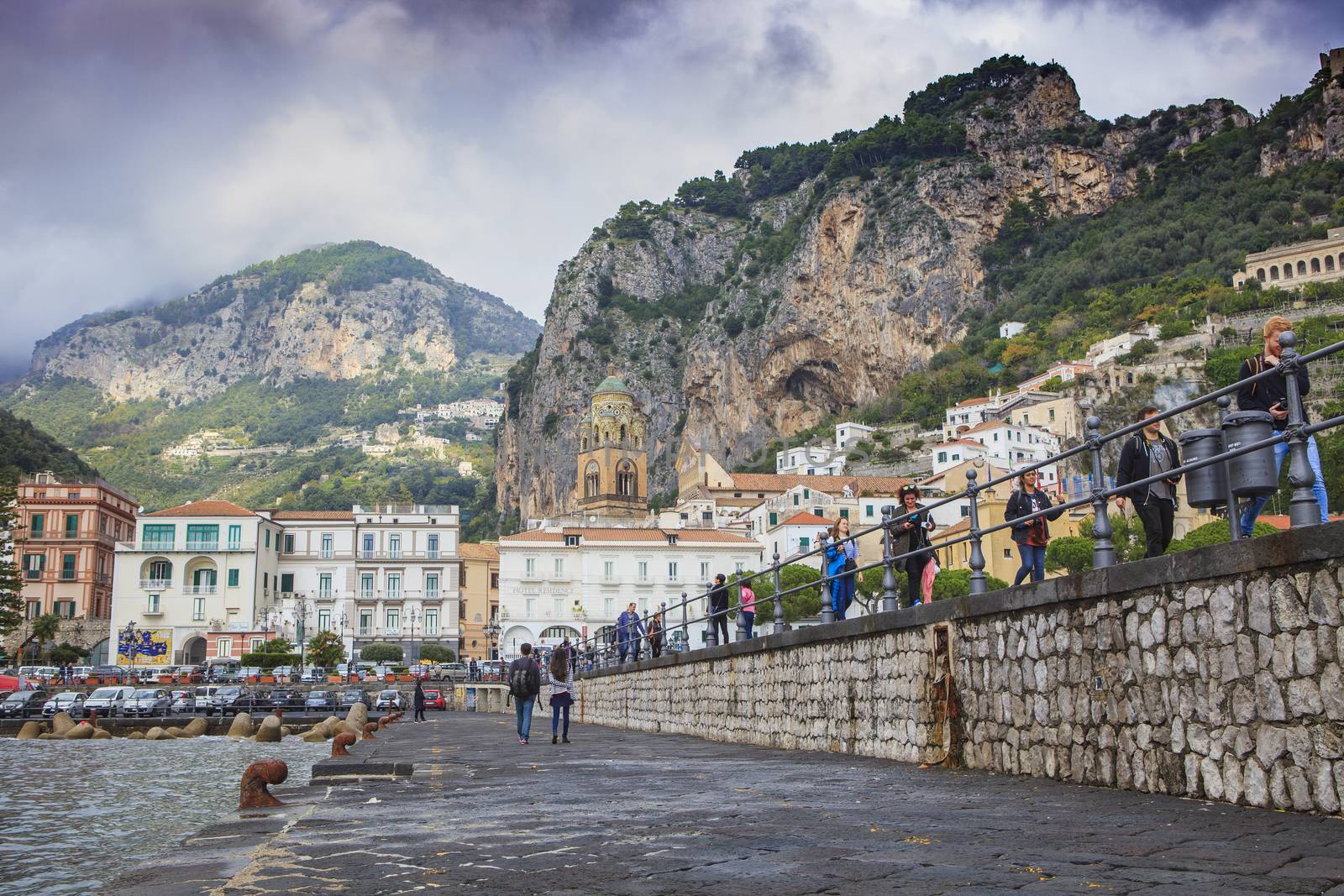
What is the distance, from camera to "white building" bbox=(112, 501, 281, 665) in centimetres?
6738

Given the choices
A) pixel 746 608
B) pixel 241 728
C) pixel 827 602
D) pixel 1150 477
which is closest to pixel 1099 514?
pixel 1150 477

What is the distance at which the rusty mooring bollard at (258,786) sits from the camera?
25.4ft

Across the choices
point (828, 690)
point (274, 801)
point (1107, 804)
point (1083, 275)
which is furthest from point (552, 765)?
point (1083, 275)

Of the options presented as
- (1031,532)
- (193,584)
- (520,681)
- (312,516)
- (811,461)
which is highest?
(811,461)

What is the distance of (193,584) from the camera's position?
68.1 m

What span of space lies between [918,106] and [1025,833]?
5981 inches

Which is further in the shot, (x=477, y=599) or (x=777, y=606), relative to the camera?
(x=477, y=599)

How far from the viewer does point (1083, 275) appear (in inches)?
4638

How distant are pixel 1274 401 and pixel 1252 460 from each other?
0.95m

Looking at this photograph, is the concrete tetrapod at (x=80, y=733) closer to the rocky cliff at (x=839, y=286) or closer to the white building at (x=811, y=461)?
the white building at (x=811, y=461)

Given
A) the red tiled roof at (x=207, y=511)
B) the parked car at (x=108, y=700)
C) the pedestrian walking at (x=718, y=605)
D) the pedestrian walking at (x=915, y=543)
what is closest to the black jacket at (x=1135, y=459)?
the pedestrian walking at (x=915, y=543)

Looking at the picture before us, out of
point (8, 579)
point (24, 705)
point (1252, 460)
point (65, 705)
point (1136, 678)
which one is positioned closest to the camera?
point (1252, 460)

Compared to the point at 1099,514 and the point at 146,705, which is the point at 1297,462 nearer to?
the point at 1099,514

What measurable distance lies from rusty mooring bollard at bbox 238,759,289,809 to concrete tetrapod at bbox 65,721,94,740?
1097 inches
